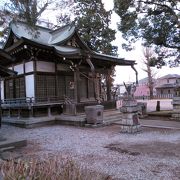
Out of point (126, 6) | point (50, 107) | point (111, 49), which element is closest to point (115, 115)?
point (50, 107)

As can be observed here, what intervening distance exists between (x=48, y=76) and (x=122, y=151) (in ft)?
34.2

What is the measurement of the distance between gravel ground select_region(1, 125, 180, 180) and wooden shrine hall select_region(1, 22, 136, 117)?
15.0 ft

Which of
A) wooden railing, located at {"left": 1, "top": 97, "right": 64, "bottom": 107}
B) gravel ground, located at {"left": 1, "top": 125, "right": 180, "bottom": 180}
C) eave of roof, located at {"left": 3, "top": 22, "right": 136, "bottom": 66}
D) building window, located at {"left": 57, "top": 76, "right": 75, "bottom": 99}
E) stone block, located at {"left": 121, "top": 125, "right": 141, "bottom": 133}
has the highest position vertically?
eave of roof, located at {"left": 3, "top": 22, "right": 136, "bottom": 66}

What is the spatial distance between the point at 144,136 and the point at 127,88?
8.87 ft

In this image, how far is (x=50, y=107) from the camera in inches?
648

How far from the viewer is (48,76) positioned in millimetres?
17234

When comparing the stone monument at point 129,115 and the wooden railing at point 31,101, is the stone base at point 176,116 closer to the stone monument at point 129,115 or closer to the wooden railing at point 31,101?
the stone monument at point 129,115

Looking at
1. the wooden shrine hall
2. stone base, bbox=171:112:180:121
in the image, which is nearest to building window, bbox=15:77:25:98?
the wooden shrine hall

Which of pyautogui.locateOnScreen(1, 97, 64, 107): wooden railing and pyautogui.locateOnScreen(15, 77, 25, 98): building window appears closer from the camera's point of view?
pyautogui.locateOnScreen(1, 97, 64, 107): wooden railing

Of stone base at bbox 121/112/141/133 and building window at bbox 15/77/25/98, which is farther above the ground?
building window at bbox 15/77/25/98

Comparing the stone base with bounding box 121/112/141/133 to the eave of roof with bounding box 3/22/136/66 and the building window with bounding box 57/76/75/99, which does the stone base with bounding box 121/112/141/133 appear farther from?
the building window with bounding box 57/76/75/99

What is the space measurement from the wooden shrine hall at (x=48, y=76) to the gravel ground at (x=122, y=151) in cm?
457

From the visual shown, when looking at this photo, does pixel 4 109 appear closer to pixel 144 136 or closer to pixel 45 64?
pixel 45 64

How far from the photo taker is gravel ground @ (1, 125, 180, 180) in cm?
603
